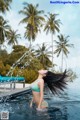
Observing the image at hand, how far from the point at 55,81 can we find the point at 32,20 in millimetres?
53148

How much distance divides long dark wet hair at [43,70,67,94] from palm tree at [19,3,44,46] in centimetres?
5075

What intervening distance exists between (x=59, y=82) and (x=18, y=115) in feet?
5.88

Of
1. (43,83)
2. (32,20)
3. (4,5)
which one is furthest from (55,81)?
(32,20)

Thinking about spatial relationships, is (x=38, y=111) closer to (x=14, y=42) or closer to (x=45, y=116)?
(x=45, y=116)

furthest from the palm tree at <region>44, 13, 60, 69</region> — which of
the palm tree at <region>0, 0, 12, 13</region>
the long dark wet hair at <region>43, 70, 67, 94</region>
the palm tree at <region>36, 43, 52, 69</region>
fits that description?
the long dark wet hair at <region>43, 70, 67, 94</region>

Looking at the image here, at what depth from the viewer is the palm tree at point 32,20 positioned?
6212 centimetres

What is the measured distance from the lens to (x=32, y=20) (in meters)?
62.8

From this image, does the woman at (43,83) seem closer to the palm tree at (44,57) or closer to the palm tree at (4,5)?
the palm tree at (4,5)

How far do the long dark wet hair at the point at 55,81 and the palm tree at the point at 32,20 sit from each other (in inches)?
1998

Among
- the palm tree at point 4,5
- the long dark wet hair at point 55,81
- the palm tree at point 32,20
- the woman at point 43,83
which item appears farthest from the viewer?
the palm tree at point 32,20

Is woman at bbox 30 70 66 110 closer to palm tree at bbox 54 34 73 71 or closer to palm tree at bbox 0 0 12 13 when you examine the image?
palm tree at bbox 0 0 12 13

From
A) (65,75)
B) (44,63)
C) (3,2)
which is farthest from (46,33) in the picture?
(65,75)

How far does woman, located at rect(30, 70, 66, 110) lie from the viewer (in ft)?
30.7

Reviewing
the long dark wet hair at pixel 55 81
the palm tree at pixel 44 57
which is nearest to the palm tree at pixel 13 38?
the palm tree at pixel 44 57
